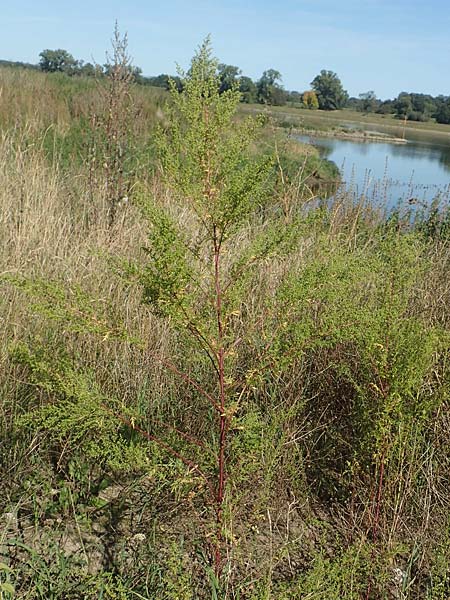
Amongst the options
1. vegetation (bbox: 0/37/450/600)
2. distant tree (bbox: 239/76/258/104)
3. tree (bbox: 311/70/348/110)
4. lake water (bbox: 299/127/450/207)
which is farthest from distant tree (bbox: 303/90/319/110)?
tree (bbox: 311/70/348/110)

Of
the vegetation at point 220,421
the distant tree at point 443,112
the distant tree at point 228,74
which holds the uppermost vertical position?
the distant tree at point 443,112

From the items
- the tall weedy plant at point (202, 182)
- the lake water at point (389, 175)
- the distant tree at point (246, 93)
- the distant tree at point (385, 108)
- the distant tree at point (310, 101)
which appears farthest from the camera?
the distant tree at point (385, 108)

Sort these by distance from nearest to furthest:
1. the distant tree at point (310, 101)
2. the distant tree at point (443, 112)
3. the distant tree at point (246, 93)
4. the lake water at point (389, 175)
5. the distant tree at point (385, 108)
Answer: the distant tree at point (246, 93), the lake water at point (389, 175), the distant tree at point (310, 101), the distant tree at point (443, 112), the distant tree at point (385, 108)

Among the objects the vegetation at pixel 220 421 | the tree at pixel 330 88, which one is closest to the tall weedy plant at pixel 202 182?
the vegetation at pixel 220 421

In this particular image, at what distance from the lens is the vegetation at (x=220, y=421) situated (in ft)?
5.55

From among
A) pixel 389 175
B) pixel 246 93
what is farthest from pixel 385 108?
pixel 246 93

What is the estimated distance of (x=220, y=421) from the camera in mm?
1900

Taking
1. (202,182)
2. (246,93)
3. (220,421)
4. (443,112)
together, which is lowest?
(220,421)

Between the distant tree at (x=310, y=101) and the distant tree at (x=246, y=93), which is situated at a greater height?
the distant tree at (x=310, y=101)

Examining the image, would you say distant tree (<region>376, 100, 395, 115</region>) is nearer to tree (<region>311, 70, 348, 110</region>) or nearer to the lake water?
tree (<region>311, 70, 348, 110</region>)

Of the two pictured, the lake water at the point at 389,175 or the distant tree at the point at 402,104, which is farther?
the distant tree at the point at 402,104

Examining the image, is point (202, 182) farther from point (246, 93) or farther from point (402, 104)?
point (402, 104)

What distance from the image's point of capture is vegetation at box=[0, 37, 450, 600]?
169cm

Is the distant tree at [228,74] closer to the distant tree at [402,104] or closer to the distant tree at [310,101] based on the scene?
the distant tree at [310,101]
